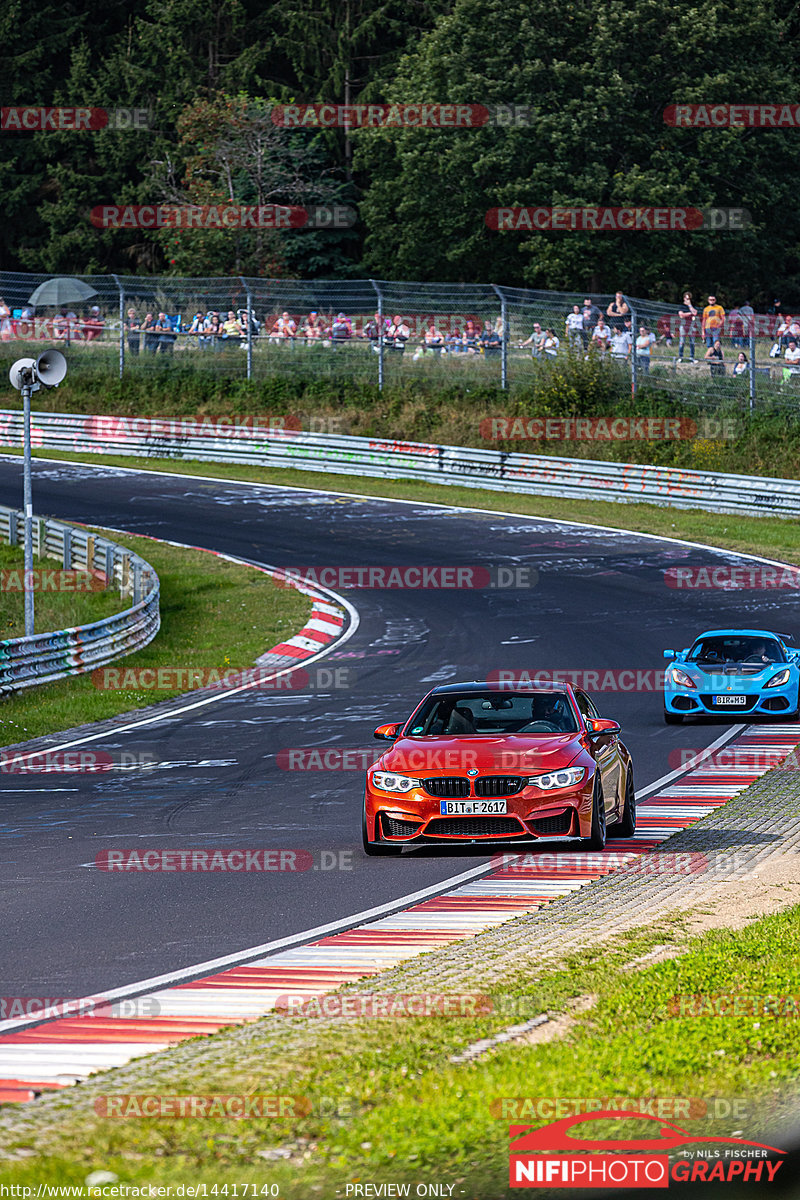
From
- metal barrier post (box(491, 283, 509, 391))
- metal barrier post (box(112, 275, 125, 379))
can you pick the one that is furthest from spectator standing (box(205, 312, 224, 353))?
metal barrier post (box(491, 283, 509, 391))

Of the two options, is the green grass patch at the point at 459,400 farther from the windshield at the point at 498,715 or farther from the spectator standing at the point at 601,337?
the windshield at the point at 498,715

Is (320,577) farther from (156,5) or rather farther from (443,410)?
(156,5)

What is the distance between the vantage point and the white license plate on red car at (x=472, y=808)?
40.1 feet

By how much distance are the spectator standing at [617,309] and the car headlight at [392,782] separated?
29.7 metres

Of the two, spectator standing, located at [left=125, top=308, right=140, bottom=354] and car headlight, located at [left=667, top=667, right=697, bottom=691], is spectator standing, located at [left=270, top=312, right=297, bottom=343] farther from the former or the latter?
car headlight, located at [left=667, top=667, right=697, bottom=691]

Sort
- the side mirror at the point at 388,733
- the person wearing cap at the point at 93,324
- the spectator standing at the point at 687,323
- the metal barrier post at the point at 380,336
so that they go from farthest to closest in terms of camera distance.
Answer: the person wearing cap at the point at 93,324
the metal barrier post at the point at 380,336
the spectator standing at the point at 687,323
the side mirror at the point at 388,733

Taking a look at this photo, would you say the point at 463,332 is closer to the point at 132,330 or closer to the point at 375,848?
the point at 132,330

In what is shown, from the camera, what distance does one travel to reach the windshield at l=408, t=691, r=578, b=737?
13.1m

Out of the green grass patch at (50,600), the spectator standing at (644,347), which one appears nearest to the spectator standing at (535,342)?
the spectator standing at (644,347)

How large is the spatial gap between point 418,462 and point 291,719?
23787mm

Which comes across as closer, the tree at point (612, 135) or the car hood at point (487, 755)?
the car hood at point (487, 755)

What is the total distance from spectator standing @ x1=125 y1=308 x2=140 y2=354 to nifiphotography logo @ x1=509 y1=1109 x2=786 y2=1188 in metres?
45.0

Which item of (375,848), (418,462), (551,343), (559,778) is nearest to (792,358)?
(551,343)

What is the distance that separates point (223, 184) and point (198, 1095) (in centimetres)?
5957
